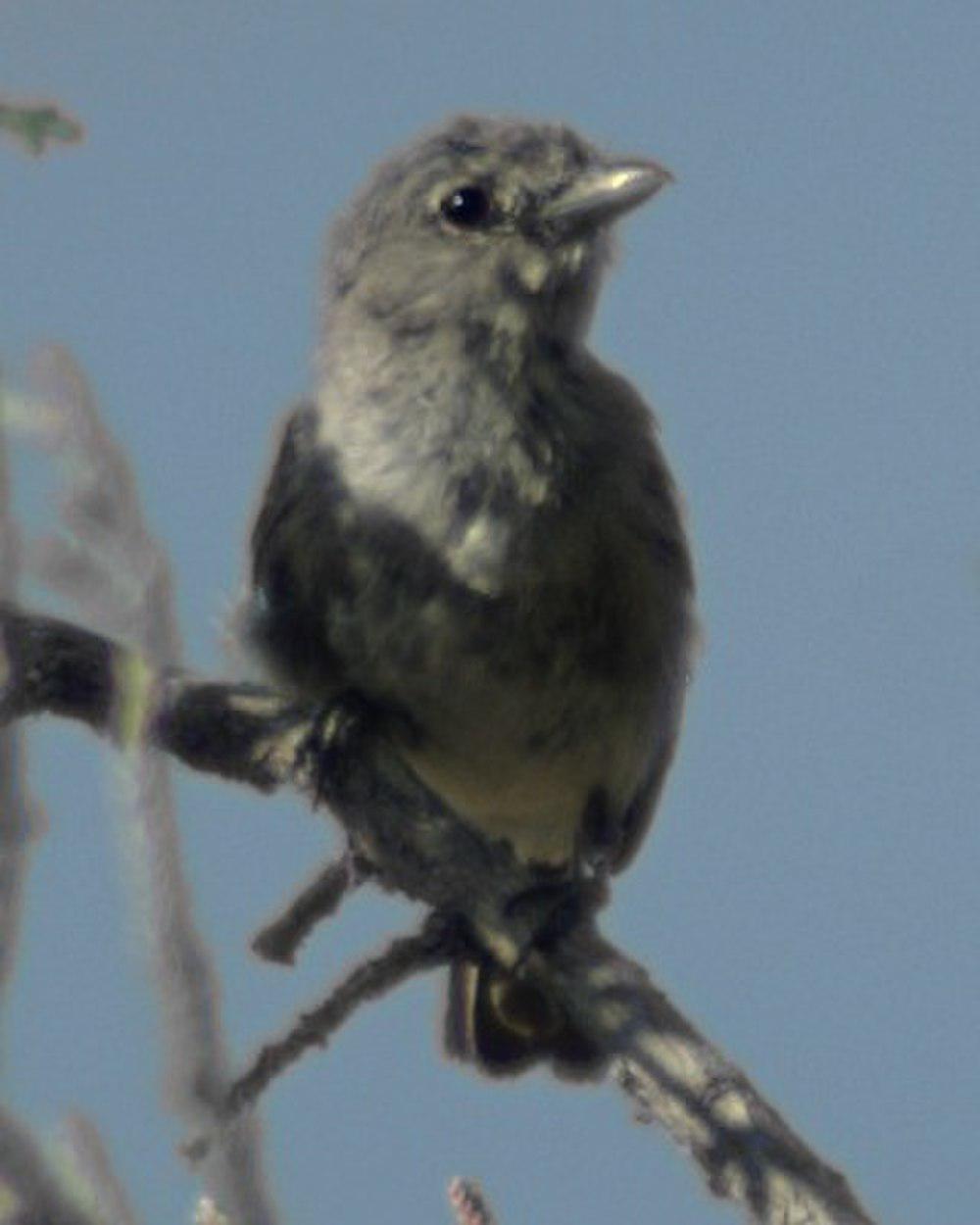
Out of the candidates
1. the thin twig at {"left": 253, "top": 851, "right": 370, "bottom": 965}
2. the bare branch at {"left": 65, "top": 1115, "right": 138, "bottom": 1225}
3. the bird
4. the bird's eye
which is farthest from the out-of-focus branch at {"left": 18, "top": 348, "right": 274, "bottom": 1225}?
the bird's eye

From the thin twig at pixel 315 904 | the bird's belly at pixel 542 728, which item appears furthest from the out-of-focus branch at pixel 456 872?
the bird's belly at pixel 542 728

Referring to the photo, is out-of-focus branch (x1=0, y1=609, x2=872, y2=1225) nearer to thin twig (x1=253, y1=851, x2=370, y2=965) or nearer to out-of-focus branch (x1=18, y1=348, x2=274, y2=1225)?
thin twig (x1=253, y1=851, x2=370, y2=965)

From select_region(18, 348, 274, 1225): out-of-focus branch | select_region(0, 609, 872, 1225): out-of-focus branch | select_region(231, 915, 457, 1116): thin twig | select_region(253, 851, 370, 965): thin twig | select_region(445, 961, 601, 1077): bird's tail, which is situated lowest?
select_region(445, 961, 601, 1077): bird's tail

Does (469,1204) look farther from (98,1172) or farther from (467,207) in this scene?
(467,207)

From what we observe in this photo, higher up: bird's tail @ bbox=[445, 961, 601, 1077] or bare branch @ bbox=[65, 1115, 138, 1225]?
bare branch @ bbox=[65, 1115, 138, 1225]

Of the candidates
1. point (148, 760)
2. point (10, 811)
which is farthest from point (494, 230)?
point (10, 811)

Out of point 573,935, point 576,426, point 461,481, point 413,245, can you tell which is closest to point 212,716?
point 573,935

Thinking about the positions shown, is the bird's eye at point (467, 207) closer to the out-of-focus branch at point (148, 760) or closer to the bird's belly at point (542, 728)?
the bird's belly at point (542, 728)
